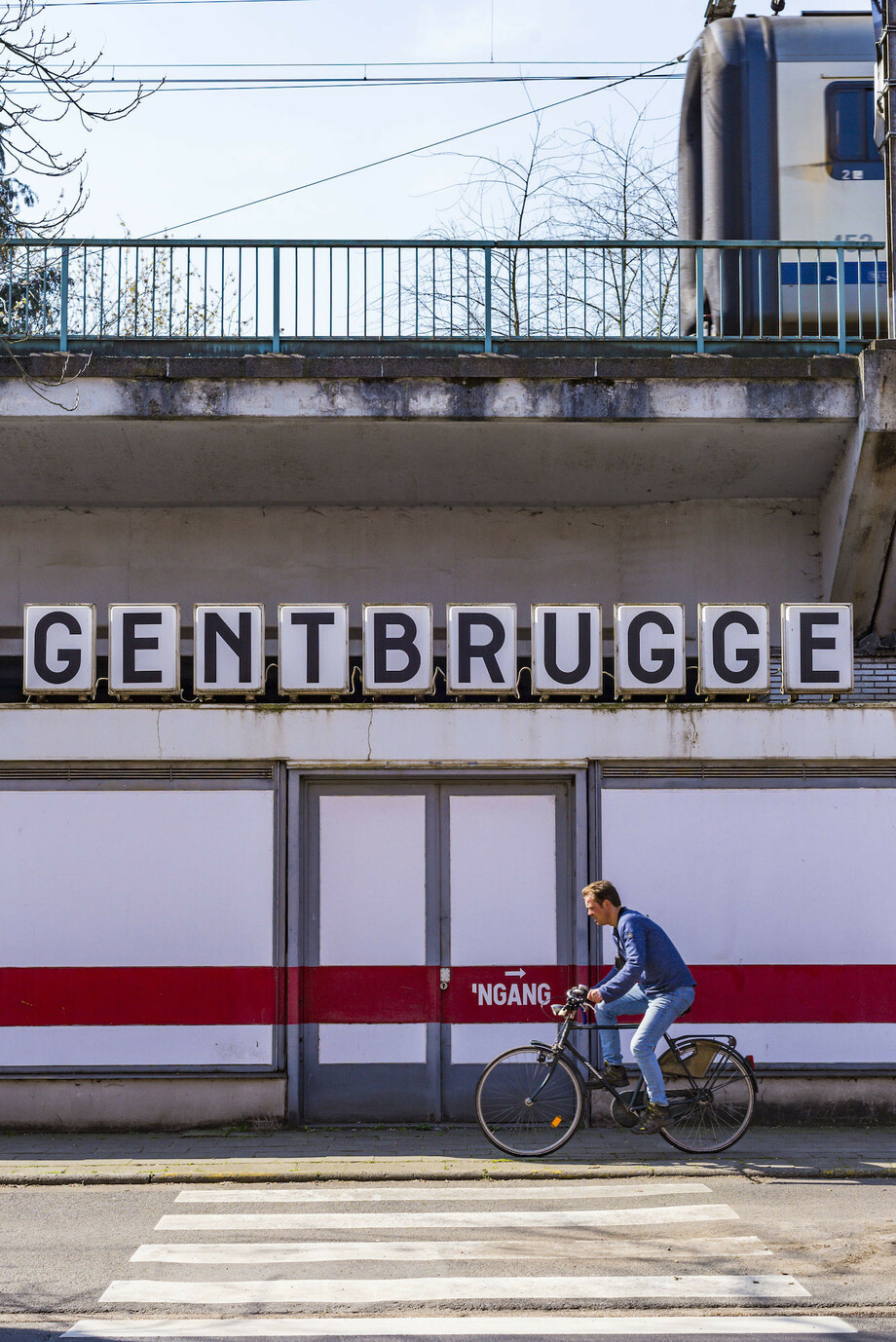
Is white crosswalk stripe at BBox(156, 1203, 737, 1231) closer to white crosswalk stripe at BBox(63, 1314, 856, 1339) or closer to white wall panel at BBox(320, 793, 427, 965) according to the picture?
white crosswalk stripe at BBox(63, 1314, 856, 1339)

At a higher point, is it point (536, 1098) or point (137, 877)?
point (137, 877)

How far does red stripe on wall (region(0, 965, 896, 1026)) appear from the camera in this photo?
10.2 meters

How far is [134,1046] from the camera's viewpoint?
33.2ft

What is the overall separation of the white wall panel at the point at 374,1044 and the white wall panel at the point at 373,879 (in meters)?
0.50

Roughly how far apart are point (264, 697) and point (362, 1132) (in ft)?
19.0

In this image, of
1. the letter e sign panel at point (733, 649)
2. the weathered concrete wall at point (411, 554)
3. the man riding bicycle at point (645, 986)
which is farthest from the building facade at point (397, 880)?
the weathered concrete wall at point (411, 554)

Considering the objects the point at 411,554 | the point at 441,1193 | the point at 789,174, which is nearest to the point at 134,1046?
the point at 441,1193

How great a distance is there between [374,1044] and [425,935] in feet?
2.96

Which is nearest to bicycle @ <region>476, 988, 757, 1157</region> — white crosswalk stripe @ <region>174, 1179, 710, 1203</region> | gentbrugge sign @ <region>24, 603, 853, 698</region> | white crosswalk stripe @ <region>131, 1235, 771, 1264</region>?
white crosswalk stripe @ <region>174, 1179, 710, 1203</region>

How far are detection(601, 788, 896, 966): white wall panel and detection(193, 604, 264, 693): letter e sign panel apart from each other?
2.99m

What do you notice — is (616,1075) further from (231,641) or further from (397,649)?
(231,641)

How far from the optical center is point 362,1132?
32.7 feet

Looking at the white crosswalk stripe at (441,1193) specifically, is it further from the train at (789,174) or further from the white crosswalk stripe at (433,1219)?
the train at (789,174)

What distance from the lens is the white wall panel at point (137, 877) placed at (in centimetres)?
1024
